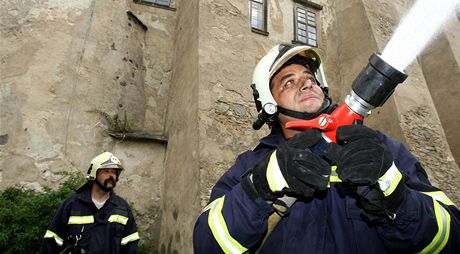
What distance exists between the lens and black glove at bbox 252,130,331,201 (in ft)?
4.46

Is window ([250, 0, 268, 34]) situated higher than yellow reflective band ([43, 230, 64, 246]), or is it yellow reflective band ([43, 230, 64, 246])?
window ([250, 0, 268, 34])

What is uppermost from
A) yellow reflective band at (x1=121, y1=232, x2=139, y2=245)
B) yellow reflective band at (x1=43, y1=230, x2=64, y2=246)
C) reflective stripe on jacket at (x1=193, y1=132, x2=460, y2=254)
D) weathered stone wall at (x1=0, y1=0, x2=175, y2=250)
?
reflective stripe on jacket at (x1=193, y1=132, x2=460, y2=254)

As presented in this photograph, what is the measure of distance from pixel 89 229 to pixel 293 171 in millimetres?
3549

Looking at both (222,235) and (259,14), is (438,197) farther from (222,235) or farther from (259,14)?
(259,14)

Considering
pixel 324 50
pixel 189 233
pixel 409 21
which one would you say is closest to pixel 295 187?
A: pixel 409 21

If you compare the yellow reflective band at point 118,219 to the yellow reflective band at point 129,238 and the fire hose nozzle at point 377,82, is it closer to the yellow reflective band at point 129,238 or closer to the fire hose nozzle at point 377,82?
the yellow reflective band at point 129,238

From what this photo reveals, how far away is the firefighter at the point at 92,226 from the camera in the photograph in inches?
160

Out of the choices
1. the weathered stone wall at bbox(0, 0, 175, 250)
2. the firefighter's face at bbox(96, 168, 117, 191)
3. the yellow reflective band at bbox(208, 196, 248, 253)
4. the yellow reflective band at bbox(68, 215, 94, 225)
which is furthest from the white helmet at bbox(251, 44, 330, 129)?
the weathered stone wall at bbox(0, 0, 175, 250)

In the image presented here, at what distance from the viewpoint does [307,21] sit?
988cm

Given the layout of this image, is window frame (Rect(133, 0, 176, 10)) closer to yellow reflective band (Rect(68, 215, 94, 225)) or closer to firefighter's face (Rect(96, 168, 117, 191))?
firefighter's face (Rect(96, 168, 117, 191))

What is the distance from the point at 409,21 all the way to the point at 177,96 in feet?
19.1

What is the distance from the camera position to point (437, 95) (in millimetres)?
9812

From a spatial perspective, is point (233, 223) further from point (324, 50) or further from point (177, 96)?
point (324, 50)

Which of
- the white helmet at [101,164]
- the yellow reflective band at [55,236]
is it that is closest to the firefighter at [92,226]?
the yellow reflective band at [55,236]
